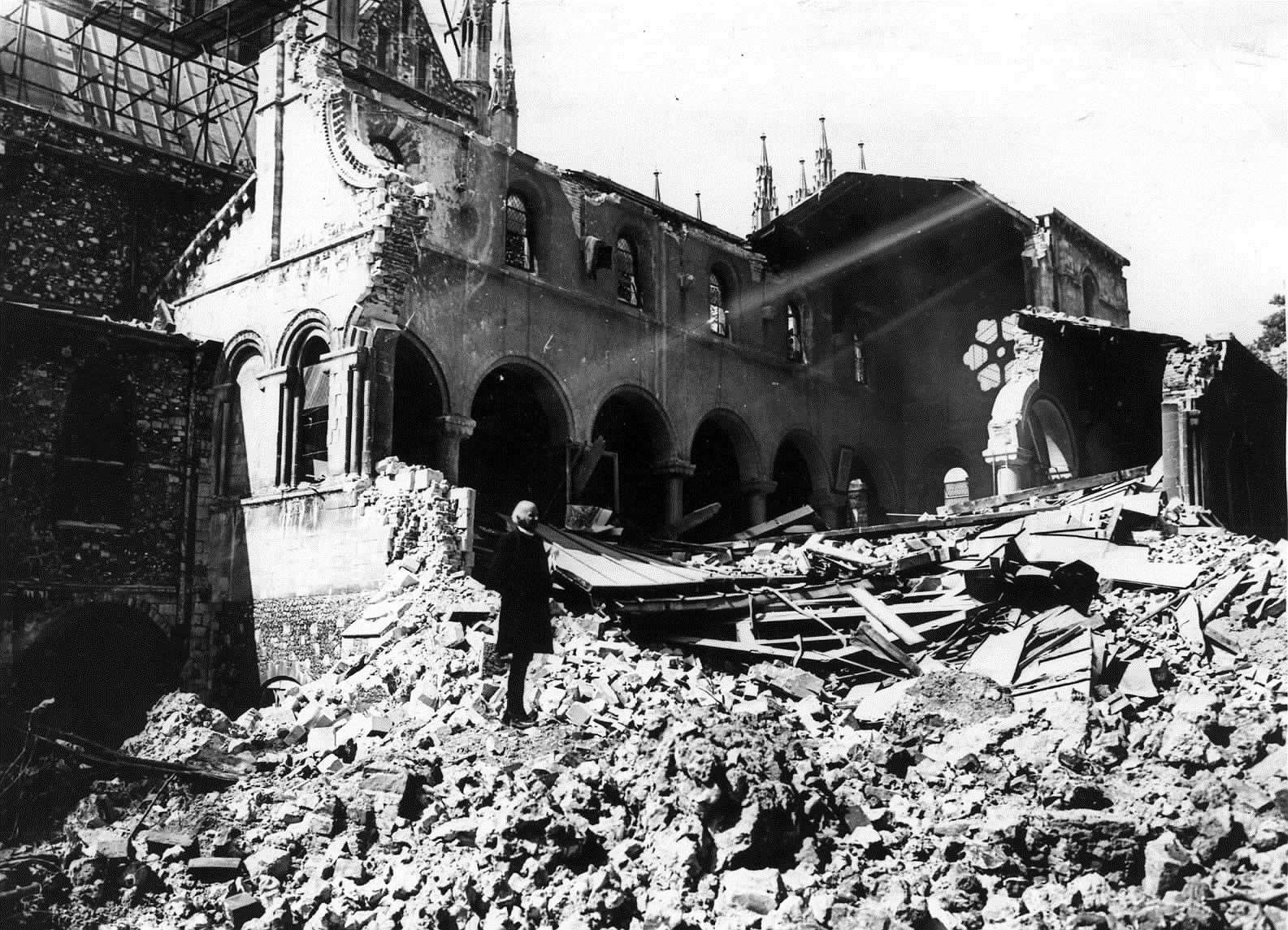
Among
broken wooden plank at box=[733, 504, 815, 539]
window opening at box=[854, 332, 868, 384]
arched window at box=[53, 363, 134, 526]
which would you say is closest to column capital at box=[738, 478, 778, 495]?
broken wooden plank at box=[733, 504, 815, 539]

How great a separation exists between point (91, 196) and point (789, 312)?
46.3 feet

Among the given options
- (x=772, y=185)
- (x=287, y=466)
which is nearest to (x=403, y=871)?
(x=287, y=466)

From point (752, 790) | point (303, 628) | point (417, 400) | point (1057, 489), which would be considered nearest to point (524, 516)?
point (752, 790)

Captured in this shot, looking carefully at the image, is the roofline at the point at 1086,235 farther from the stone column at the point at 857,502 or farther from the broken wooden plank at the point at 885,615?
the broken wooden plank at the point at 885,615

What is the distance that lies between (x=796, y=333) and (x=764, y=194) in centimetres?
2600

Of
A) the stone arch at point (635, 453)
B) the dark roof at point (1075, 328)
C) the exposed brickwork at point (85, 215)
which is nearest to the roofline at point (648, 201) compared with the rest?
the stone arch at point (635, 453)

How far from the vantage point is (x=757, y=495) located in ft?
82.3

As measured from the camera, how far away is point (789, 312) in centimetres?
2698

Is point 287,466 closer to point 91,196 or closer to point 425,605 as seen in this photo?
point 425,605

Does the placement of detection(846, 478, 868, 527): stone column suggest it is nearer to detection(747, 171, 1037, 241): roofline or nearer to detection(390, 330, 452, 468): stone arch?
detection(747, 171, 1037, 241): roofline

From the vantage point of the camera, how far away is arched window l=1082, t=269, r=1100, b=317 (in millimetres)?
25125

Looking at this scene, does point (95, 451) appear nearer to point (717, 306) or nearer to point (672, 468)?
point (672, 468)

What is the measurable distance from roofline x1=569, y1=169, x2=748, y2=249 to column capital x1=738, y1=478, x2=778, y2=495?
4984mm

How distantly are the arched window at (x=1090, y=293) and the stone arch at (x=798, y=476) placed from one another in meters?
6.22
